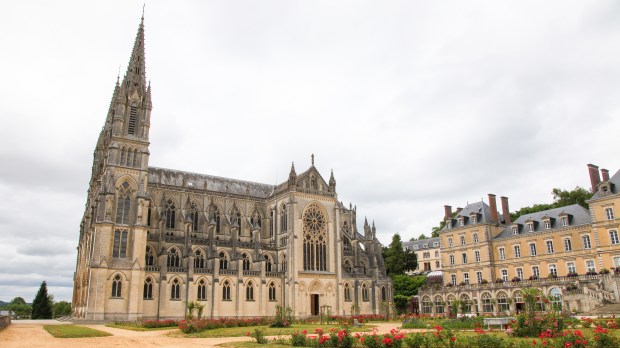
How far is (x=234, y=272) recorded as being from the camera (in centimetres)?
5484

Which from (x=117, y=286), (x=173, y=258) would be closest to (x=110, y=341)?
(x=117, y=286)

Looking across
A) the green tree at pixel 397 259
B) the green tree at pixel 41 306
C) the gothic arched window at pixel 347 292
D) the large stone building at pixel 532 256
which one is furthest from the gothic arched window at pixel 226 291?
the green tree at pixel 41 306

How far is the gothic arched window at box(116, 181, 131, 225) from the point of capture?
162 feet

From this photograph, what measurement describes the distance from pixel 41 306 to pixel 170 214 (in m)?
29.4

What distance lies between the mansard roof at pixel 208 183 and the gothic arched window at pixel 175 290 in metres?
14.2

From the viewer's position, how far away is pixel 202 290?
5225cm

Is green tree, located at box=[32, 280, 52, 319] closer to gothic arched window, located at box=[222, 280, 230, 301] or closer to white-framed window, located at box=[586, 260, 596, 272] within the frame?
gothic arched window, located at box=[222, 280, 230, 301]

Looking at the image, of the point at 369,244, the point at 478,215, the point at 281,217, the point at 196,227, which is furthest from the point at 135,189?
the point at 478,215

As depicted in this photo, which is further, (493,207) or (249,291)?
(493,207)

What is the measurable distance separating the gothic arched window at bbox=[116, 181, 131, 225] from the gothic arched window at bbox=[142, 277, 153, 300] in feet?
21.4

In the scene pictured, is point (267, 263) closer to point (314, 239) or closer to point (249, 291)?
point (249, 291)

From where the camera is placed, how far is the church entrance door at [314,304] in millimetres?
58375

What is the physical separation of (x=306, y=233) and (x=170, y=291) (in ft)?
60.9

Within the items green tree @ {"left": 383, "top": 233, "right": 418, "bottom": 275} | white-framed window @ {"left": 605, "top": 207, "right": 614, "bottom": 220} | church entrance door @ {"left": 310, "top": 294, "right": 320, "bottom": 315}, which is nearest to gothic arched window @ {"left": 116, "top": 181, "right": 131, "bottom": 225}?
church entrance door @ {"left": 310, "top": 294, "right": 320, "bottom": 315}
